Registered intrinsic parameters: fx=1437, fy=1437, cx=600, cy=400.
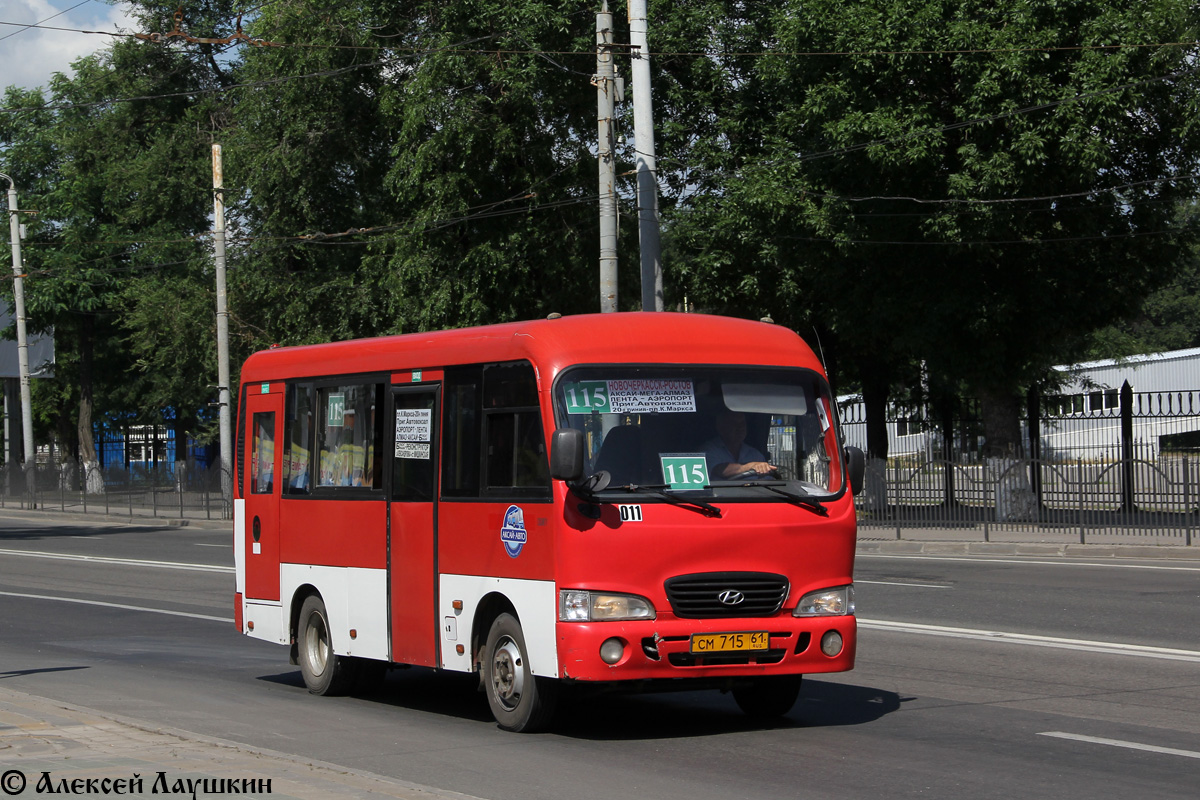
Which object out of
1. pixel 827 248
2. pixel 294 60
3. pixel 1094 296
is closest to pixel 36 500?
pixel 294 60

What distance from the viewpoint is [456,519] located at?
377 inches

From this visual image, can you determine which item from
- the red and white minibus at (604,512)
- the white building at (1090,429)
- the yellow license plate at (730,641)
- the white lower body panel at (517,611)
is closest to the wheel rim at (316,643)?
the red and white minibus at (604,512)

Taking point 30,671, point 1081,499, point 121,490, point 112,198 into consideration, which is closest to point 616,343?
point 30,671

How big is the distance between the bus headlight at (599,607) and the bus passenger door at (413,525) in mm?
1635

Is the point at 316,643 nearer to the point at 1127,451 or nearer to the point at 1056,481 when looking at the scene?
the point at 1056,481

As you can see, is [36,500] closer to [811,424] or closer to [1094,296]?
[1094,296]

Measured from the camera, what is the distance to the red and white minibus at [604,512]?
8.43 m

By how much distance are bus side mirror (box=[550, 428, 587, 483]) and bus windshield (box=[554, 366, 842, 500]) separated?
0.35 metres

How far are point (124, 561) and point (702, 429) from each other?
63.6 ft

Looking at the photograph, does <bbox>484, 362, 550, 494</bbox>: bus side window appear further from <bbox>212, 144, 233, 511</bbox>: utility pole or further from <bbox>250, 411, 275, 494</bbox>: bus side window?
<bbox>212, 144, 233, 511</bbox>: utility pole

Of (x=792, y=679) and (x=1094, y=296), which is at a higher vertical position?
(x=1094, y=296)

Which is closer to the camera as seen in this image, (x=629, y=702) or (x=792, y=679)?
(x=792, y=679)

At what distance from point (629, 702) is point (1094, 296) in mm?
20353

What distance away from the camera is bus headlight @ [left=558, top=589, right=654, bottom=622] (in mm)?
8367
